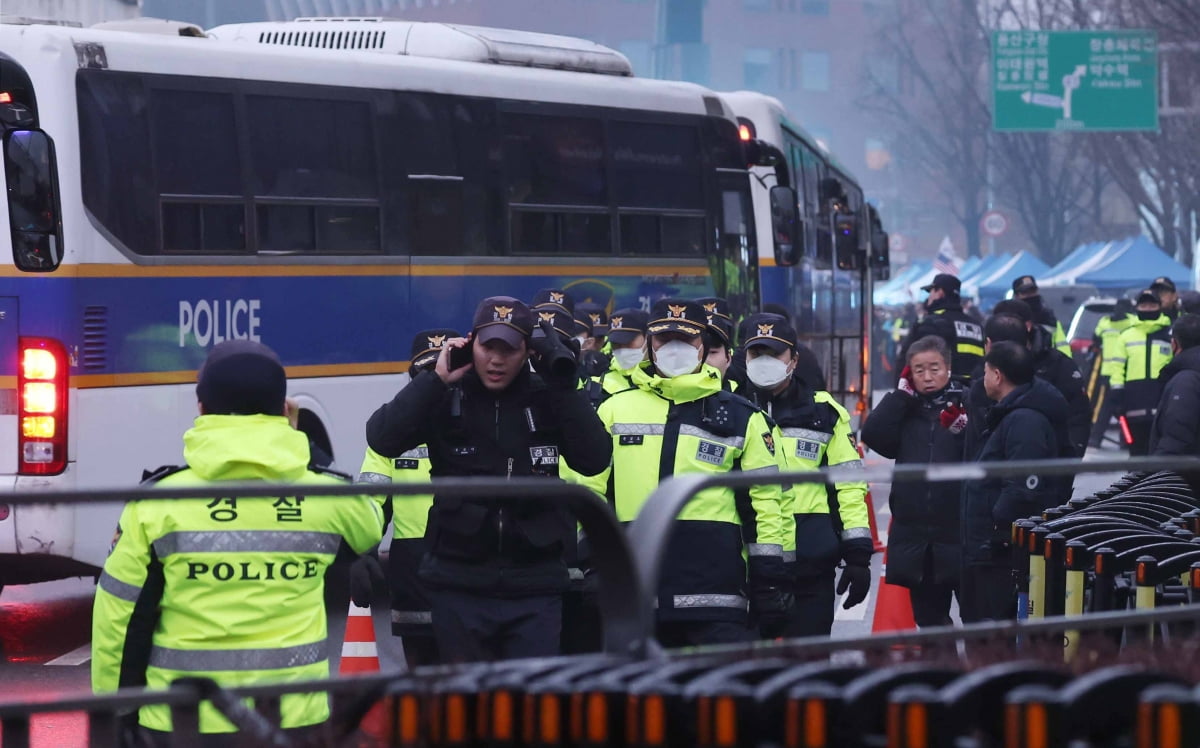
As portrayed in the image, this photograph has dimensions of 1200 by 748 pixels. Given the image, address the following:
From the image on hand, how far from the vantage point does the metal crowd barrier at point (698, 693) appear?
2.91 meters

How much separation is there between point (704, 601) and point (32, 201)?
15.8 ft

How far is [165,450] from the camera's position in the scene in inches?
409

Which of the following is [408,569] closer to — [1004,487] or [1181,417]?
[1004,487]

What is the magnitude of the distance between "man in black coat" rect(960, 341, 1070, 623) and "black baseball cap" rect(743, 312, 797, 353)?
83 cm

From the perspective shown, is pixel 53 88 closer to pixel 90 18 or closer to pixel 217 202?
pixel 217 202

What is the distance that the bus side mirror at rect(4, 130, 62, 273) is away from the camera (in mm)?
9789

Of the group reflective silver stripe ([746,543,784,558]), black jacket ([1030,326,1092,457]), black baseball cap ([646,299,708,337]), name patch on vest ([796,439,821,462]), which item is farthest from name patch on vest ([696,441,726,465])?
black jacket ([1030,326,1092,457])

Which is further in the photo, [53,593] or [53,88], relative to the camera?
[53,593]

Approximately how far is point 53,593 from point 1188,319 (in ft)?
23.7

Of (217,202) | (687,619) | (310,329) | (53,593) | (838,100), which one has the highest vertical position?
(838,100)

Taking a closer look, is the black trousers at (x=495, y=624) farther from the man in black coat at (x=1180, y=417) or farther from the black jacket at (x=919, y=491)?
the man in black coat at (x=1180, y=417)

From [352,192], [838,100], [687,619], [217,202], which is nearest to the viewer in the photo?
[687,619]

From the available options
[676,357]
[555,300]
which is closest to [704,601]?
[676,357]

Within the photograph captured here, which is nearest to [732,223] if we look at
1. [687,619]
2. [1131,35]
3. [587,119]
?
[587,119]
